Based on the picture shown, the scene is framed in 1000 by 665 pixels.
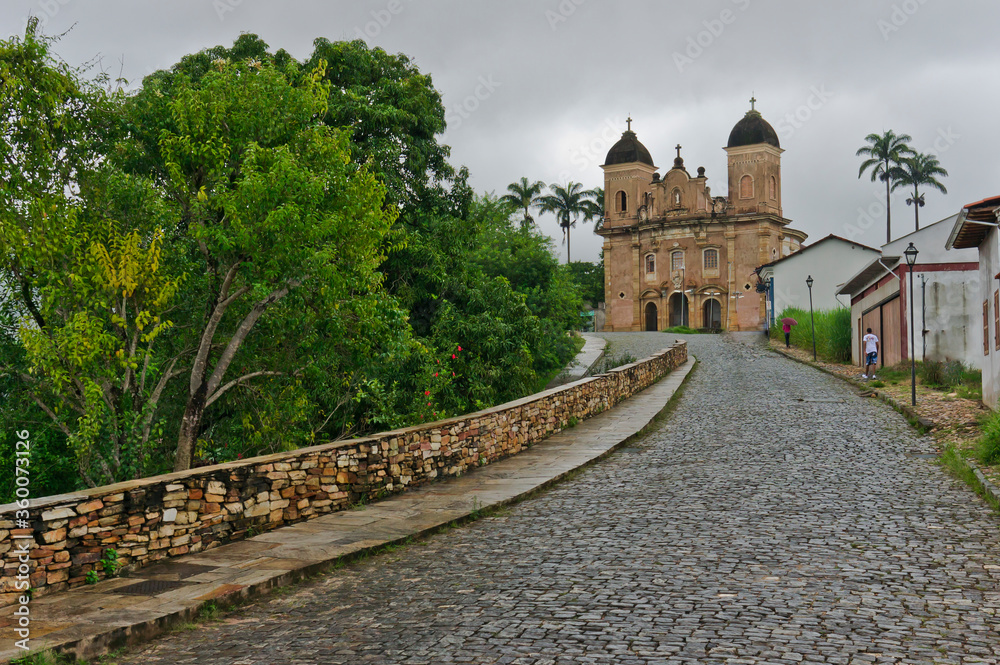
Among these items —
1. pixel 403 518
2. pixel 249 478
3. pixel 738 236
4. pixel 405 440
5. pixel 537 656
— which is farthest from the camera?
pixel 738 236

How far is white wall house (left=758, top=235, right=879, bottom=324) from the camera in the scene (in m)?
51.5

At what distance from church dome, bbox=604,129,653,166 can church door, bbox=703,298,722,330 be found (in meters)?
14.3

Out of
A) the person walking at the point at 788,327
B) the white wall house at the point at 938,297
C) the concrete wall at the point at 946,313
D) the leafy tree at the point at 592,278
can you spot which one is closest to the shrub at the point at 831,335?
the person walking at the point at 788,327

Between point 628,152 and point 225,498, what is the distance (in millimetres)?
71170

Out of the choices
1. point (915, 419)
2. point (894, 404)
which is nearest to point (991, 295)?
point (915, 419)

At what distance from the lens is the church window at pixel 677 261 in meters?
71.5

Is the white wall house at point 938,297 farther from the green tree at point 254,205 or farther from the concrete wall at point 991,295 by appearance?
the green tree at point 254,205

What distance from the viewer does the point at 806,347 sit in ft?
134

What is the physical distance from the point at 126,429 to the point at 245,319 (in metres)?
1.93

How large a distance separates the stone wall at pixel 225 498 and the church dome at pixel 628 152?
211 feet

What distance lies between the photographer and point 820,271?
52.7m

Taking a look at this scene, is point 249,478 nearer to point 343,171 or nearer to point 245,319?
point 245,319

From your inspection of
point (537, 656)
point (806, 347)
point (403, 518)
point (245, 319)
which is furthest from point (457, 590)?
point (806, 347)

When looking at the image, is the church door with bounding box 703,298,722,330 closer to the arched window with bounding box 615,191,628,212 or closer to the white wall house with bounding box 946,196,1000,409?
the arched window with bounding box 615,191,628,212
